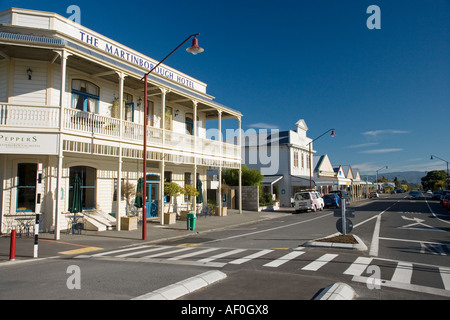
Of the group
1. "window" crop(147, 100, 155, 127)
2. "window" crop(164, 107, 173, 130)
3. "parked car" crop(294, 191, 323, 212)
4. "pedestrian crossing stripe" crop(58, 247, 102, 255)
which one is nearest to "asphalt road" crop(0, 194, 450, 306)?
"pedestrian crossing stripe" crop(58, 247, 102, 255)

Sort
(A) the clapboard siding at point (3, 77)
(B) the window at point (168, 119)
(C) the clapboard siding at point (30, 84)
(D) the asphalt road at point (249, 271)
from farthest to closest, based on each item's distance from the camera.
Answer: (B) the window at point (168, 119) < (C) the clapboard siding at point (30, 84) < (A) the clapboard siding at point (3, 77) < (D) the asphalt road at point (249, 271)

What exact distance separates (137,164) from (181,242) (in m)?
8.02

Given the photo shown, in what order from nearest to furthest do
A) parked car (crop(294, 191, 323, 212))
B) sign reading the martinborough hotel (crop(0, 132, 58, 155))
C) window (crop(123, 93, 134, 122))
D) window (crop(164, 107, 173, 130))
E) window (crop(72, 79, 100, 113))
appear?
1. sign reading the martinborough hotel (crop(0, 132, 58, 155))
2. window (crop(72, 79, 100, 113))
3. window (crop(123, 93, 134, 122))
4. window (crop(164, 107, 173, 130))
5. parked car (crop(294, 191, 323, 212))

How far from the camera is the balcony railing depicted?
544 inches

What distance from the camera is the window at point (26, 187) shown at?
49.3 feet

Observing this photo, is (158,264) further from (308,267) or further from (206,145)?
(206,145)

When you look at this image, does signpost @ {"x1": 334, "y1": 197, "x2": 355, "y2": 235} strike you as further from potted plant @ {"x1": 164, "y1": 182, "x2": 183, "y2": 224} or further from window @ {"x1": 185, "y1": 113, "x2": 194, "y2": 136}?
window @ {"x1": 185, "y1": 113, "x2": 194, "y2": 136}

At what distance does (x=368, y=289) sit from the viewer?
6.48 meters

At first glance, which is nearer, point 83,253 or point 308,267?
point 308,267

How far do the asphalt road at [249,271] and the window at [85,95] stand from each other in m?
8.51

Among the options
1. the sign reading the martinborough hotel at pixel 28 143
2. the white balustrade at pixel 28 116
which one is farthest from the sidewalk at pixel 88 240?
the white balustrade at pixel 28 116

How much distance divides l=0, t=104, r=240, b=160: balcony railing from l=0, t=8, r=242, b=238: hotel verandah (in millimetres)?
38

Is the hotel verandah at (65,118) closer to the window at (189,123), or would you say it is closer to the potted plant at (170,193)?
the potted plant at (170,193)
